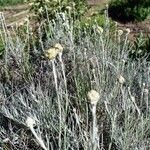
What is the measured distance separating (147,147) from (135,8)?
236 inches

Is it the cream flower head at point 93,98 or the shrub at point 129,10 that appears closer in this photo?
the cream flower head at point 93,98

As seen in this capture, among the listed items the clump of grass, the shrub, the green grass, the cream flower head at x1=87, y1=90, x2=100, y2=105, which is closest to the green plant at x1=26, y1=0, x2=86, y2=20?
the shrub

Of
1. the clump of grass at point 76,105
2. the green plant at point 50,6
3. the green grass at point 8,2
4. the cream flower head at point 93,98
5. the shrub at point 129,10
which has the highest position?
the cream flower head at point 93,98

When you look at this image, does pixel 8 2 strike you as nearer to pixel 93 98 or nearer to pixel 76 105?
pixel 76 105

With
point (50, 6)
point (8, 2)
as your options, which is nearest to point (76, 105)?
point (50, 6)

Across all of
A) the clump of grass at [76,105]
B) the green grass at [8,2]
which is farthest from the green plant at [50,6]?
the green grass at [8,2]

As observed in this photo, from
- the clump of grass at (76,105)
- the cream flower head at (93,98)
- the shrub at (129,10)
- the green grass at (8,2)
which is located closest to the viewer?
the cream flower head at (93,98)

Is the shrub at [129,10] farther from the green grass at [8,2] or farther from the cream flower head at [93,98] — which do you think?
the cream flower head at [93,98]

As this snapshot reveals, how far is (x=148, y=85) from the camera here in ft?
11.5

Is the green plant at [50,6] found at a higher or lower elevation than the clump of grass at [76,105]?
lower

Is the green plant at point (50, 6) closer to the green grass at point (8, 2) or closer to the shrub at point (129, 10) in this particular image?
the shrub at point (129, 10)

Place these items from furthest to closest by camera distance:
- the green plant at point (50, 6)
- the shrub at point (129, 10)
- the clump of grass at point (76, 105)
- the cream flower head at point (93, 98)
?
the shrub at point (129, 10)
the green plant at point (50, 6)
the clump of grass at point (76, 105)
the cream flower head at point (93, 98)

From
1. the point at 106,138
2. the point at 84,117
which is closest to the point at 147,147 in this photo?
the point at 106,138

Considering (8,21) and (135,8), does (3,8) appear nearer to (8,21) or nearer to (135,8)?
(8,21)
